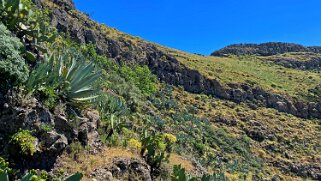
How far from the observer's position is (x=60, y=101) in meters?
11.4

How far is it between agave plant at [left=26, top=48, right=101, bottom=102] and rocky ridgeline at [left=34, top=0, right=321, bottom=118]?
31231 mm

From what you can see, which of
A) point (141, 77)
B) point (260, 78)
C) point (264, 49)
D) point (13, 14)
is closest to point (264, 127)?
point (141, 77)

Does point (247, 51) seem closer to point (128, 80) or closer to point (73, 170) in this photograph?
point (128, 80)

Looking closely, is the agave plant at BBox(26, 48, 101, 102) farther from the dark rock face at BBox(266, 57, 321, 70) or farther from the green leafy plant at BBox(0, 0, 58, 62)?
the dark rock face at BBox(266, 57, 321, 70)

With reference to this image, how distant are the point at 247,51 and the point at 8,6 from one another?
113220 mm

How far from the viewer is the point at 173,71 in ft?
179

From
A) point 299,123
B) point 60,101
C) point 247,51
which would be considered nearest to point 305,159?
point 299,123

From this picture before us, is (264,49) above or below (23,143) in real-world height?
above

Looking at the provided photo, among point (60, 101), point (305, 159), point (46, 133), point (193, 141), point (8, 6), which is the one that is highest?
point (8, 6)

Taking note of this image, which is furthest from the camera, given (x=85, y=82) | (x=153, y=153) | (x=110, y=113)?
(x=110, y=113)

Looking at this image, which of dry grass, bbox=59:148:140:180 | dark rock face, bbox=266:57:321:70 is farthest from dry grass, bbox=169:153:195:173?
dark rock face, bbox=266:57:321:70

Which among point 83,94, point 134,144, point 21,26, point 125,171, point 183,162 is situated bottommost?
point 183,162

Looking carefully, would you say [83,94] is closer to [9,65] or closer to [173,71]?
[9,65]

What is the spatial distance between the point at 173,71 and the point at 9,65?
148ft
